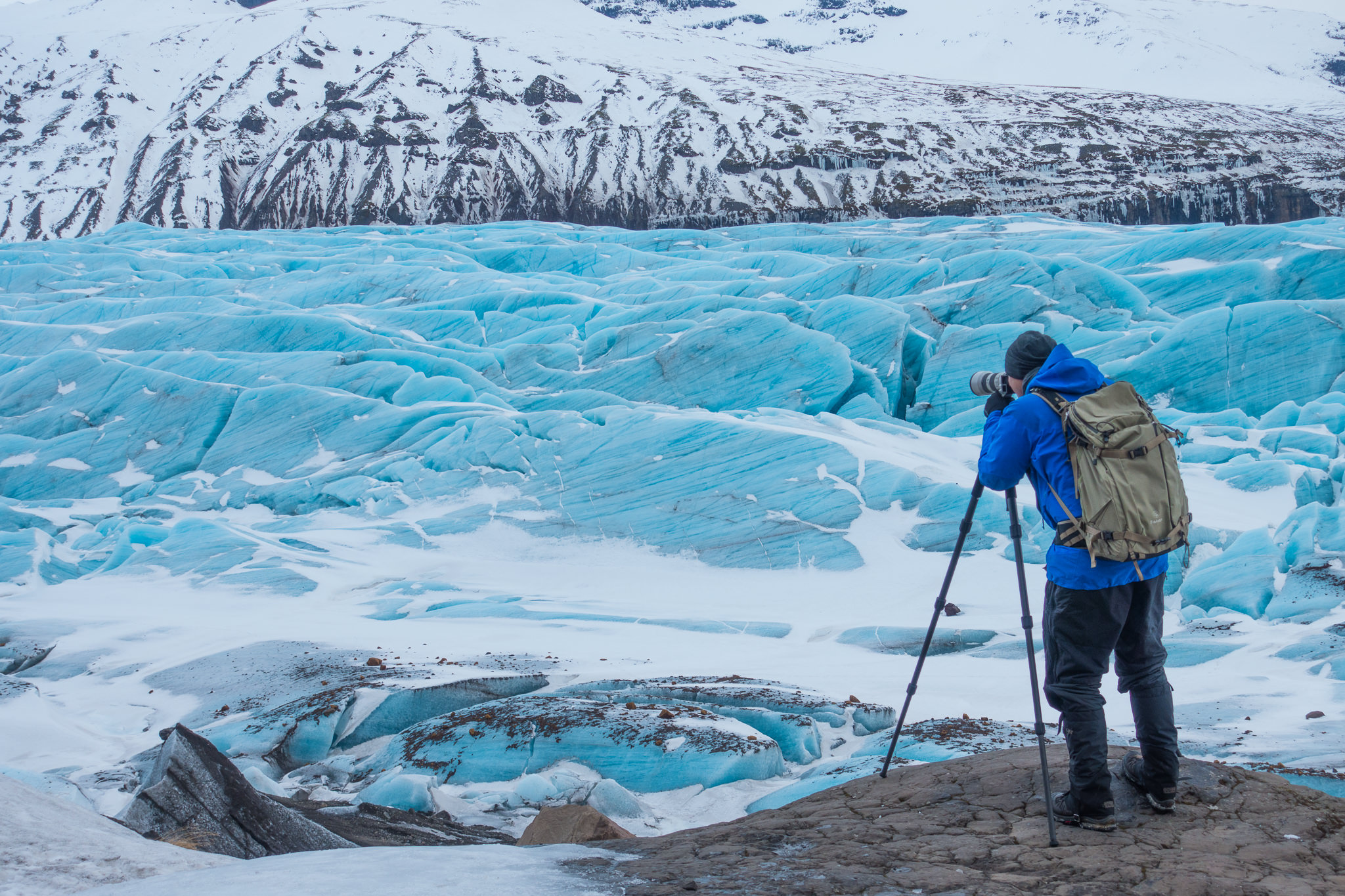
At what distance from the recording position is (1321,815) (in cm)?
296

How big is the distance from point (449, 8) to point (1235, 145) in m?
64.1

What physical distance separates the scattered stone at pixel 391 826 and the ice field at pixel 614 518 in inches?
10.2

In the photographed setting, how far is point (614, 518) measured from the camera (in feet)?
38.7

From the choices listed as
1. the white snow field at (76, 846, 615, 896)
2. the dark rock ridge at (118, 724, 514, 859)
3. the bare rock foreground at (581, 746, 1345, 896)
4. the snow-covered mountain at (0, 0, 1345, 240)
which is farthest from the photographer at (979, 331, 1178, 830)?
the snow-covered mountain at (0, 0, 1345, 240)

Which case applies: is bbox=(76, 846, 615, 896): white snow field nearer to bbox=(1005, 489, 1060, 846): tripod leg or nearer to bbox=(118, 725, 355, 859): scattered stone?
bbox=(118, 725, 355, 859): scattered stone

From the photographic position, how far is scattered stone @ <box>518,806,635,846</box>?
375cm

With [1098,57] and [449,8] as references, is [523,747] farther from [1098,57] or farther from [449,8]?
[1098,57]

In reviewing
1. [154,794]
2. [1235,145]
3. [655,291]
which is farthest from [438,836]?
[1235,145]

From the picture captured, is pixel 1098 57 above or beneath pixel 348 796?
above

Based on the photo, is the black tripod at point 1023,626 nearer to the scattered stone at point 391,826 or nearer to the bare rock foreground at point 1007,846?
the bare rock foreground at point 1007,846

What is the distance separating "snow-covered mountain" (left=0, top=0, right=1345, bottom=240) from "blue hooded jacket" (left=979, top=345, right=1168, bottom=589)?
46.9m

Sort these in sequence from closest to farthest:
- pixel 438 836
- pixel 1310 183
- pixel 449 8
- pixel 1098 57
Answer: pixel 438 836 < pixel 1310 183 < pixel 449 8 < pixel 1098 57

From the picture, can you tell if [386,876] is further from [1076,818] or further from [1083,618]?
[1083,618]

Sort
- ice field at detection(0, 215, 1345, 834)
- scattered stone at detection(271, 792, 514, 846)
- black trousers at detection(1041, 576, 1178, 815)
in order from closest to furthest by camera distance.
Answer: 1. black trousers at detection(1041, 576, 1178, 815)
2. scattered stone at detection(271, 792, 514, 846)
3. ice field at detection(0, 215, 1345, 834)
